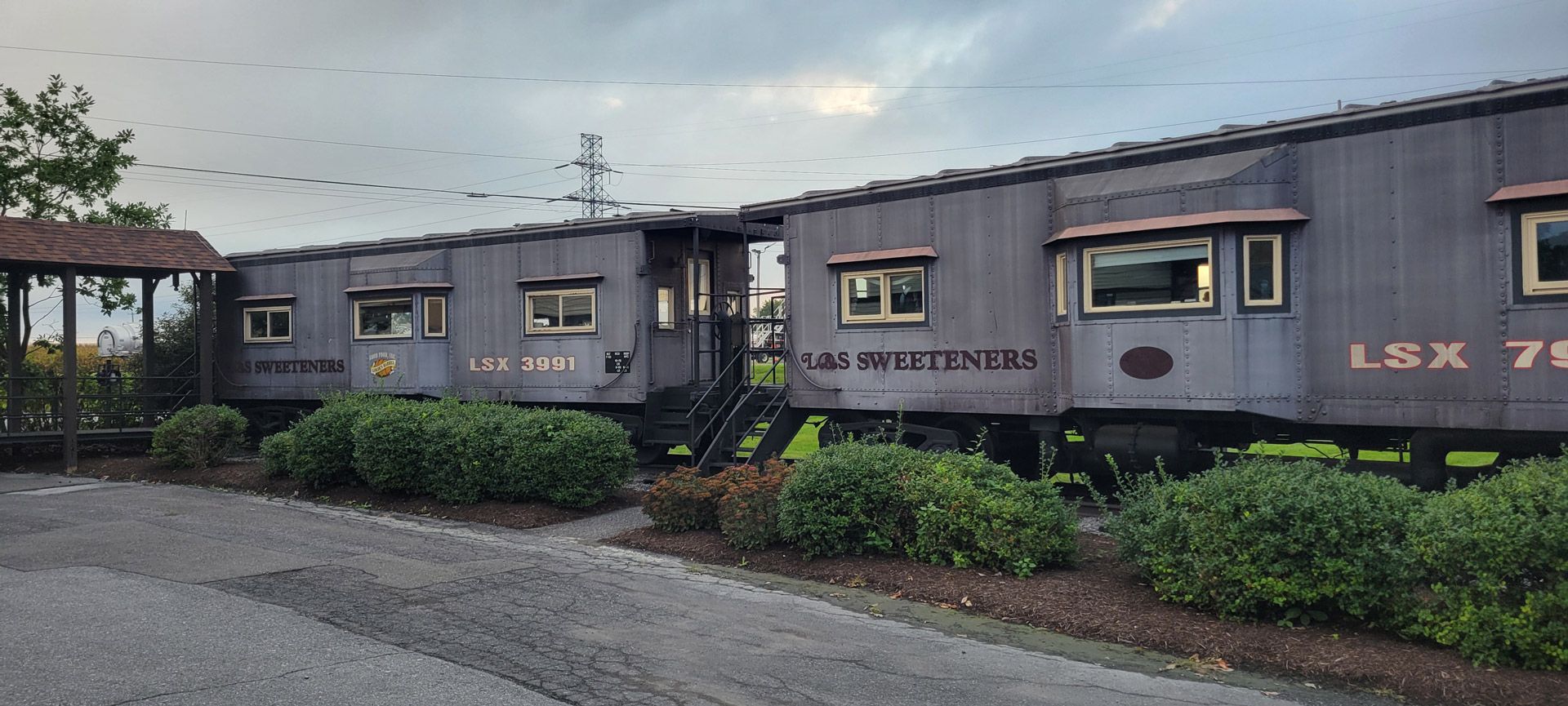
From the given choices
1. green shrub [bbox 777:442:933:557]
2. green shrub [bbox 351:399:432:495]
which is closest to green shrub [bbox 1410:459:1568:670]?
green shrub [bbox 777:442:933:557]

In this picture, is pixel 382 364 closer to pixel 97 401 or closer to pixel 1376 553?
pixel 97 401

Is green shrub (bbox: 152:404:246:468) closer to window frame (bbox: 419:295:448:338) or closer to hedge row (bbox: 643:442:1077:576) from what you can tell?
window frame (bbox: 419:295:448:338)

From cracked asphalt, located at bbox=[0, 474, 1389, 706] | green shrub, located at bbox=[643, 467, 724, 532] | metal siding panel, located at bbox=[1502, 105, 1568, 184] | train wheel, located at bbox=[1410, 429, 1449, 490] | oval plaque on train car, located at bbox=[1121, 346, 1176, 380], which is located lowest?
cracked asphalt, located at bbox=[0, 474, 1389, 706]

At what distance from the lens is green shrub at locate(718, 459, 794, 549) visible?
8969 millimetres

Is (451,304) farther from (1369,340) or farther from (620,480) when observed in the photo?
(1369,340)

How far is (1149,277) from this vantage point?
9938mm

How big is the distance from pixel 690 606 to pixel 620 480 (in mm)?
4739

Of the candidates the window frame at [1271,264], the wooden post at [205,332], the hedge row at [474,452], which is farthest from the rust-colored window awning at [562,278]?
the window frame at [1271,264]

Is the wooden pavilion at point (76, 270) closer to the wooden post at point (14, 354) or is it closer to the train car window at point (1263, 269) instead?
the wooden post at point (14, 354)


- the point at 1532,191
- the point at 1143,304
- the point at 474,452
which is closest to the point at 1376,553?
the point at 1532,191

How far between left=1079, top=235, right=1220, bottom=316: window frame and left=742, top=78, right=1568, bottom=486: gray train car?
0.02 m

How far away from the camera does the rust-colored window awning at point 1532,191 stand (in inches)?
316

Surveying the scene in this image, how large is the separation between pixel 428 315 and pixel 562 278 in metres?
2.84

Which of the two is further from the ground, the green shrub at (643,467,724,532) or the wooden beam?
the wooden beam
